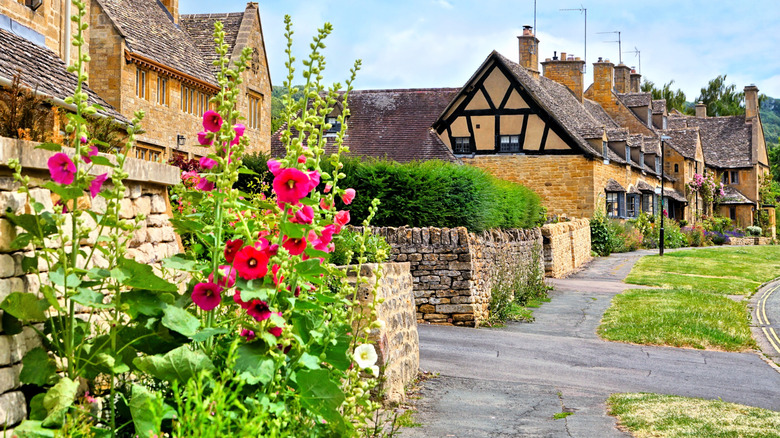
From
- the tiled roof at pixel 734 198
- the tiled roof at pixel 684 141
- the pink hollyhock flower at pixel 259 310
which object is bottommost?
the pink hollyhock flower at pixel 259 310

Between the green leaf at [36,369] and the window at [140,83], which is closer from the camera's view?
the green leaf at [36,369]

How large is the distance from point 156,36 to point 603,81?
32.3 meters

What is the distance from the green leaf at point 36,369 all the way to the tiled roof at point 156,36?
21092 millimetres

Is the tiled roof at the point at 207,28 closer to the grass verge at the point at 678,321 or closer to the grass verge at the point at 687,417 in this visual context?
the grass verge at the point at 678,321

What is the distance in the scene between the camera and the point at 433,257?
13680mm

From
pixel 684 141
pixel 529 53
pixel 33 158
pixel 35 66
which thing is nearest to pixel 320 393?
pixel 33 158

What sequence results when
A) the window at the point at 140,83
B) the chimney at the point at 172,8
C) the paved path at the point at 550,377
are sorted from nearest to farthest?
the paved path at the point at 550,377, the window at the point at 140,83, the chimney at the point at 172,8

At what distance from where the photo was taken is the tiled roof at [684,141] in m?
53.9

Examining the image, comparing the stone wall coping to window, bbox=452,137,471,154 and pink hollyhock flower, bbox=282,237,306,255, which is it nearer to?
pink hollyhock flower, bbox=282,237,306,255

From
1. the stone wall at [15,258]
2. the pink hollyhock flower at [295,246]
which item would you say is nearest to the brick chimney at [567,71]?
the stone wall at [15,258]

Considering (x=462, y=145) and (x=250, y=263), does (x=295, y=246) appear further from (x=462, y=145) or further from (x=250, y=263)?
(x=462, y=145)

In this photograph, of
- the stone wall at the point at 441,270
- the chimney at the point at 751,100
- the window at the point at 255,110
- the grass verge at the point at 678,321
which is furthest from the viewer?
the chimney at the point at 751,100

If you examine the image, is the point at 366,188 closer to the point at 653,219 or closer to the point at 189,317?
the point at 189,317

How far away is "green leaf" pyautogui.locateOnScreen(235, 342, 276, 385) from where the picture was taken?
3.49 metres
